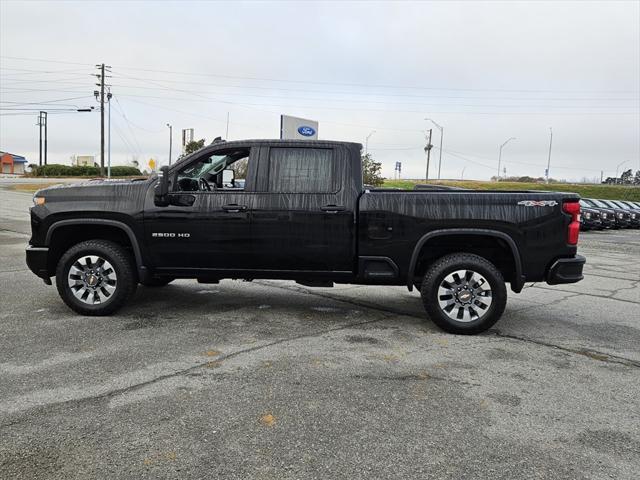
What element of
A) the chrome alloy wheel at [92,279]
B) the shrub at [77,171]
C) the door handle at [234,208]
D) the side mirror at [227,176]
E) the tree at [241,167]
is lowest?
the chrome alloy wheel at [92,279]

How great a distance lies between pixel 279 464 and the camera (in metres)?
2.96

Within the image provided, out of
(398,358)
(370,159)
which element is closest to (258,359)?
(398,358)

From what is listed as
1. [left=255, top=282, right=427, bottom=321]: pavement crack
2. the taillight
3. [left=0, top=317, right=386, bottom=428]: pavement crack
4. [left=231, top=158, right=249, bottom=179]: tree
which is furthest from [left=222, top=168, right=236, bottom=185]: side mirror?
the taillight

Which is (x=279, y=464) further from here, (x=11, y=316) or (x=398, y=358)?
(x=11, y=316)

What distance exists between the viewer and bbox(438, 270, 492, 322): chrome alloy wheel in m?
5.58

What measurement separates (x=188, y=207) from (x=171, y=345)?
1587 mm

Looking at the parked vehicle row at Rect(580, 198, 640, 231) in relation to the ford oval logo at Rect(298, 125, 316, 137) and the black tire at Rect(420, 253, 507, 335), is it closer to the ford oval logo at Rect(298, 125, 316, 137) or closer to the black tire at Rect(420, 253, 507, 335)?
the ford oval logo at Rect(298, 125, 316, 137)

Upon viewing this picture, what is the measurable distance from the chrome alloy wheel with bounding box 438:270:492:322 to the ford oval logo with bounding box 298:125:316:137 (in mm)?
19780

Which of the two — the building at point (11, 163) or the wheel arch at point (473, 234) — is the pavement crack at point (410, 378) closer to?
the wheel arch at point (473, 234)

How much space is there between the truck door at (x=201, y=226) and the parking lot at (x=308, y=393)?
2.31ft

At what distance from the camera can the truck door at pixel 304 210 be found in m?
5.75

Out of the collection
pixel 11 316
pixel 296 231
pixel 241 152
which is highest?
pixel 241 152

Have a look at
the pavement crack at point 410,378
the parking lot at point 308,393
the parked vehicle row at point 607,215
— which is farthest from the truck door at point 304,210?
the parked vehicle row at point 607,215

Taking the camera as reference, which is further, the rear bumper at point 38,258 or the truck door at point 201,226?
the rear bumper at point 38,258
